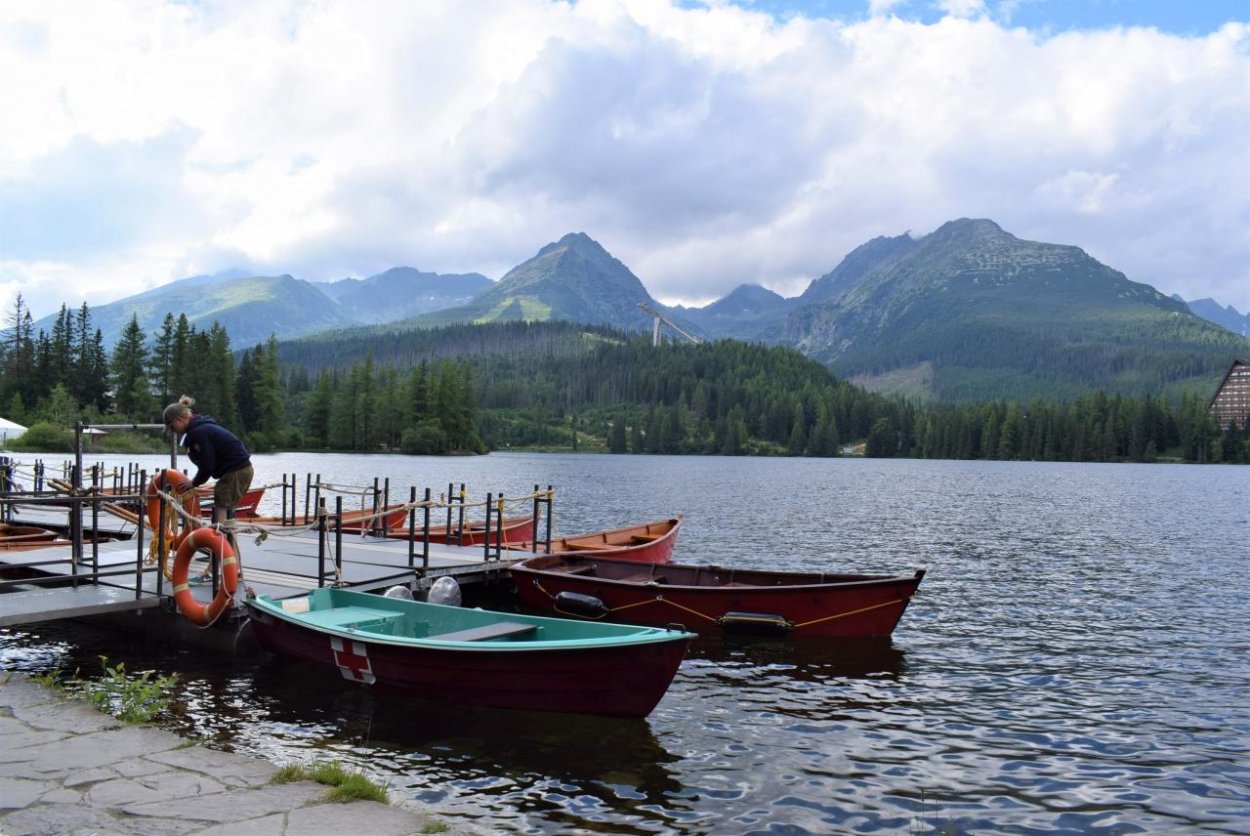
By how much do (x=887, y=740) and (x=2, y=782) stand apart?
11251 millimetres

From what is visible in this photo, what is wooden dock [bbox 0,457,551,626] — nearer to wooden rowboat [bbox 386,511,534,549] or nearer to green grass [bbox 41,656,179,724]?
wooden rowboat [bbox 386,511,534,549]

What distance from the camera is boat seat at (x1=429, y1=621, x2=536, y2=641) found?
45.2ft

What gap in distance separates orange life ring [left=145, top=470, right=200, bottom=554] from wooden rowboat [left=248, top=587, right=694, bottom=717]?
2724 millimetres

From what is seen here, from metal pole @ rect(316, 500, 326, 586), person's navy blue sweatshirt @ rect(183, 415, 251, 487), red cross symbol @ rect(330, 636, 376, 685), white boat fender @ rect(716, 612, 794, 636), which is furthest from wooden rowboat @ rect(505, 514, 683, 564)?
red cross symbol @ rect(330, 636, 376, 685)

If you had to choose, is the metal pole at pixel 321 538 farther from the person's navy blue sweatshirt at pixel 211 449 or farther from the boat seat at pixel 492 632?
the boat seat at pixel 492 632

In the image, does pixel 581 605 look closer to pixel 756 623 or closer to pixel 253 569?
pixel 756 623

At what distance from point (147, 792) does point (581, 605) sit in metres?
13.5

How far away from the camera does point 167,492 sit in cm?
1633

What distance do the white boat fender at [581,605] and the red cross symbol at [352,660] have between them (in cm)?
719

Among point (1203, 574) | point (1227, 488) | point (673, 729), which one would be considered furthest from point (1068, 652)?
point (1227, 488)

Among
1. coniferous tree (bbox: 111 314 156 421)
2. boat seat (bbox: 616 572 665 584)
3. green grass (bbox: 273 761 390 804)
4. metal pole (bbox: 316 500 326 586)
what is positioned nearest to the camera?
green grass (bbox: 273 761 390 804)

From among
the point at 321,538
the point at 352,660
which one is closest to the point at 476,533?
the point at 321,538

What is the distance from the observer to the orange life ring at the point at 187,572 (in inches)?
587

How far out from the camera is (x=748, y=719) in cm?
1429
